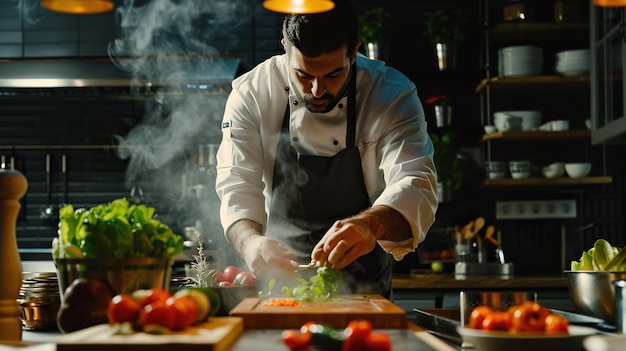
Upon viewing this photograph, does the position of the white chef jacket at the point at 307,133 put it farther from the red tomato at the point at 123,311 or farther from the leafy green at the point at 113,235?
the red tomato at the point at 123,311

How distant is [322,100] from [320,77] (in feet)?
0.42

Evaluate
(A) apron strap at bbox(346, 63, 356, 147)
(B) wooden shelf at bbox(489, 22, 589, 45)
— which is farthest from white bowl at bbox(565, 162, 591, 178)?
(A) apron strap at bbox(346, 63, 356, 147)

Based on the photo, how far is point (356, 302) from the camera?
196 centimetres

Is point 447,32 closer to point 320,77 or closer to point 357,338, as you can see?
point 320,77

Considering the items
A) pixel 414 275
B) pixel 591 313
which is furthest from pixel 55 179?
pixel 591 313

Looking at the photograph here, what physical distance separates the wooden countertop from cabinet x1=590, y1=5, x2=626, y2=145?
2.75ft

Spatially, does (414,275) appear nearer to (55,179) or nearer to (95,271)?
(55,179)

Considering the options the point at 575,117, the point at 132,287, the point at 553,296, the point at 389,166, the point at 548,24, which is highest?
the point at 548,24

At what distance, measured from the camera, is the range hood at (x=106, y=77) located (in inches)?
191

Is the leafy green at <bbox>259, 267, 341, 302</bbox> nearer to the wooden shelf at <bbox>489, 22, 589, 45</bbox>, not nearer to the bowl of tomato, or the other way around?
the bowl of tomato

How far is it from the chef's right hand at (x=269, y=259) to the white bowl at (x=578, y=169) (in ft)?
9.93

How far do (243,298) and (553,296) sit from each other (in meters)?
2.85

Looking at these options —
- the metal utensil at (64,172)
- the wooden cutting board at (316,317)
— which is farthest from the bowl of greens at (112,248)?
the metal utensil at (64,172)

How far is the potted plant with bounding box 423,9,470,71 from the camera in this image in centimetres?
505
